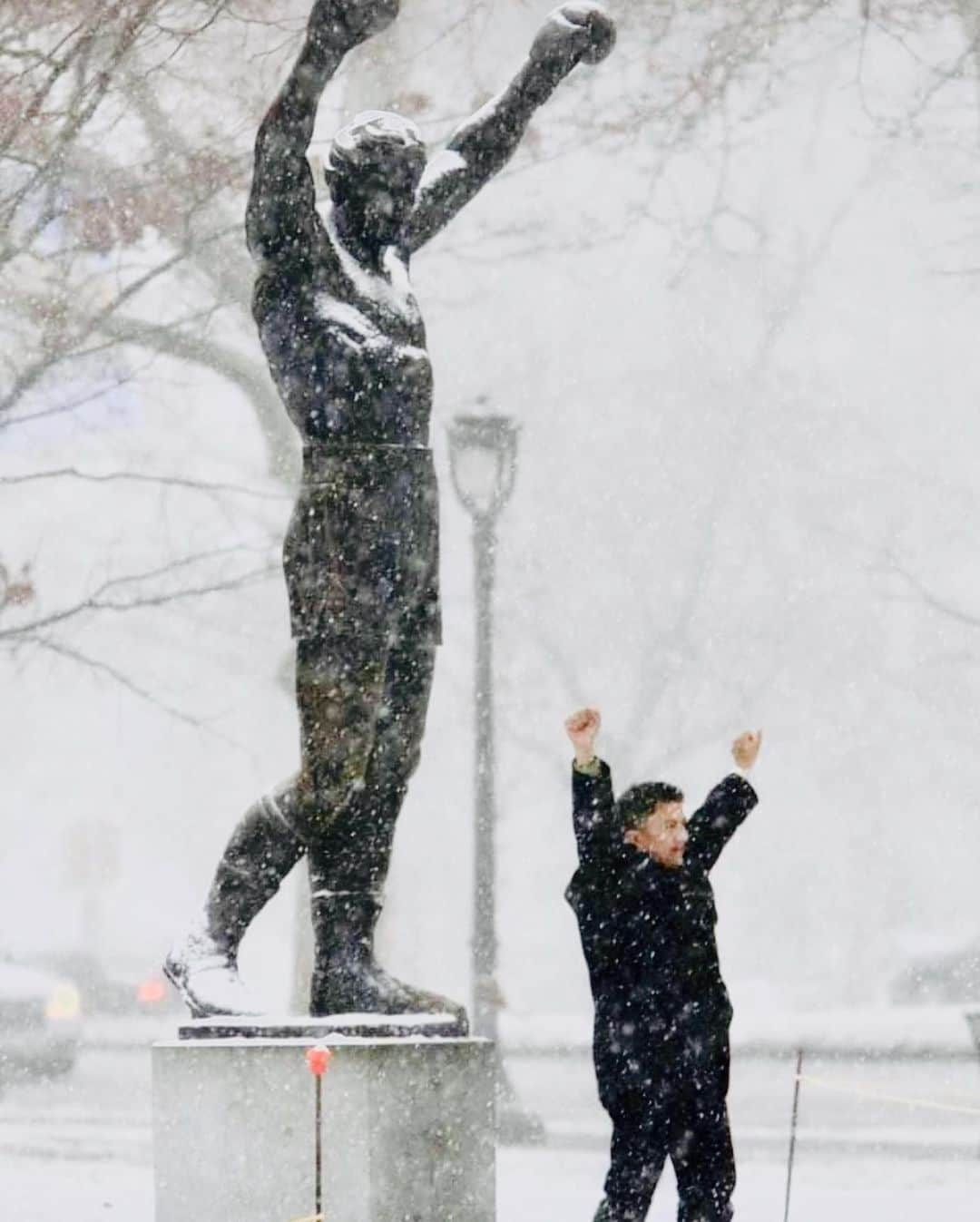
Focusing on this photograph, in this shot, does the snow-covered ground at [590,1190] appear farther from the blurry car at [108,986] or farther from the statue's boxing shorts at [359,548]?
the blurry car at [108,986]

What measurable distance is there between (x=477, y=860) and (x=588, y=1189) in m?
3.00

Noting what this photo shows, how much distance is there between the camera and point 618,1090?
7348 mm

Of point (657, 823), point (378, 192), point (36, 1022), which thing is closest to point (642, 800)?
point (657, 823)

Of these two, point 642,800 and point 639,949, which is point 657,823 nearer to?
point 642,800

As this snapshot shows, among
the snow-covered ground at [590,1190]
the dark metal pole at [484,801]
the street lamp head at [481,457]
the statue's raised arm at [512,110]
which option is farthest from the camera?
the dark metal pole at [484,801]

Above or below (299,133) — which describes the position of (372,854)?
below

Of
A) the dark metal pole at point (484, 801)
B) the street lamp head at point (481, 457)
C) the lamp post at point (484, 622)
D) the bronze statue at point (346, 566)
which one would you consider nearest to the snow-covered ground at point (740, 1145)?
the bronze statue at point (346, 566)

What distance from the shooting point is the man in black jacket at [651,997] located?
730 cm

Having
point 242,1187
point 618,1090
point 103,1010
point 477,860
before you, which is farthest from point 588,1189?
point 103,1010

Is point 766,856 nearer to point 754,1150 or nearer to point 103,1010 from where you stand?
point 103,1010

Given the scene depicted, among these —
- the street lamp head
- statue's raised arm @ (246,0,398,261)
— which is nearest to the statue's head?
statue's raised arm @ (246,0,398,261)

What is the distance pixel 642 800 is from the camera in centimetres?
741

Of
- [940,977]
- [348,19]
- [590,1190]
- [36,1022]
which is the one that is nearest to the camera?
[348,19]

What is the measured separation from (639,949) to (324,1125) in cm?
121
